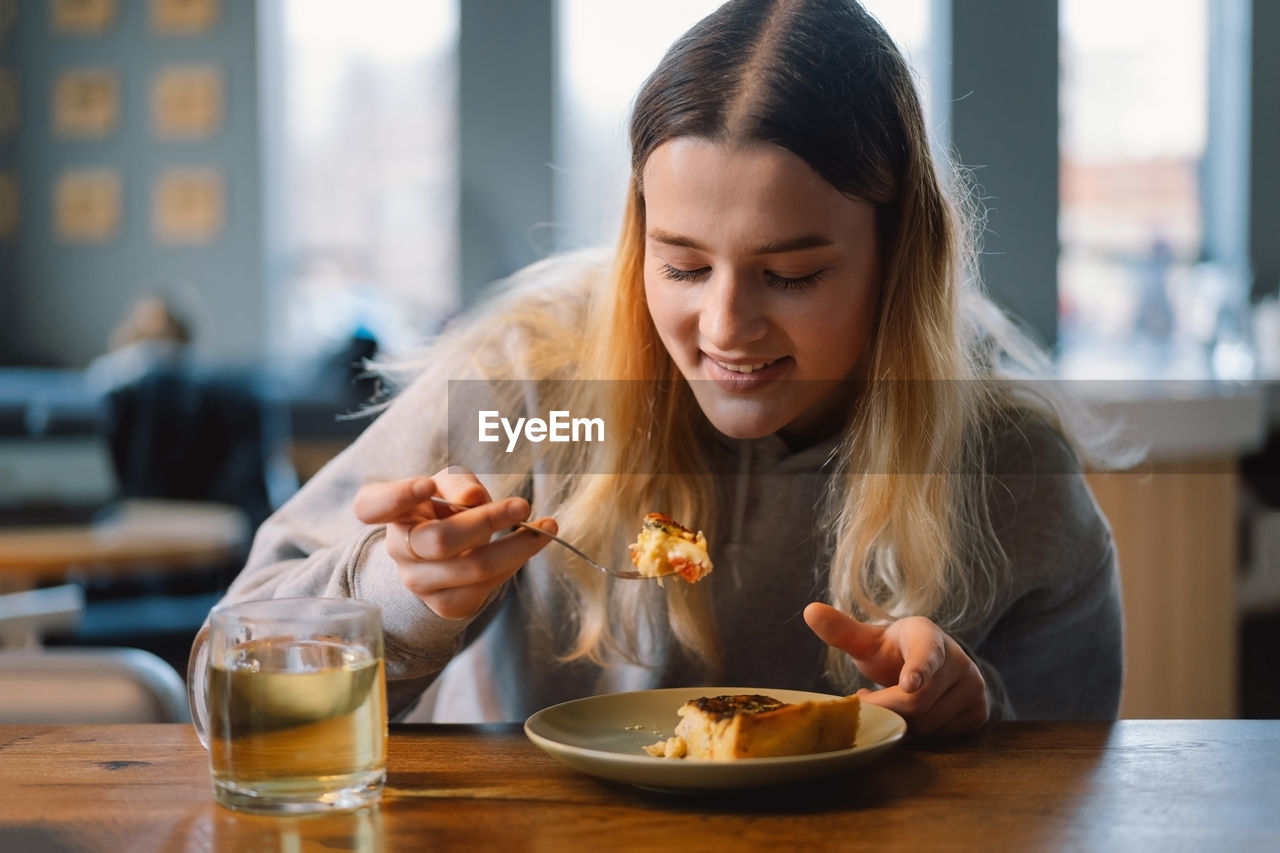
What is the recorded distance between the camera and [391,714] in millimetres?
1139

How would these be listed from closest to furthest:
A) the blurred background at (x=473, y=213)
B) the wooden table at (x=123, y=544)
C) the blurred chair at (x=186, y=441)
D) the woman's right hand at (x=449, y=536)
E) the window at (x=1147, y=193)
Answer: the woman's right hand at (x=449, y=536) < the wooden table at (x=123, y=544) < the blurred background at (x=473, y=213) < the blurred chair at (x=186, y=441) < the window at (x=1147, y=193)

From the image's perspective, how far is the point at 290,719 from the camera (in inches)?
28.0

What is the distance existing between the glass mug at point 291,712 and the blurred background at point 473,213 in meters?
0.55

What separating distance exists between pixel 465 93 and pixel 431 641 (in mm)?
4409

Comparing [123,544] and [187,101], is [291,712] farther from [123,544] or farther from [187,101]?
[187,101]

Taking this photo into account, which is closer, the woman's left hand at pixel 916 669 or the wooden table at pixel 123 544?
the woman's left hand at pixel 916 669

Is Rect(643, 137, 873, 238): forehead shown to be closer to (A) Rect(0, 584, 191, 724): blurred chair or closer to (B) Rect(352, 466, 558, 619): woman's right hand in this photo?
(B) Rect(352, 466, 558, 619): woman's right hand

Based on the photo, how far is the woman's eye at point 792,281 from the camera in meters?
0.98

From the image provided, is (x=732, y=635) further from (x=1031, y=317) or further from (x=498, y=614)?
(x=1031, y=317)

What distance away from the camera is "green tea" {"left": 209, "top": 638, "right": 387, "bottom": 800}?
2.34 feet

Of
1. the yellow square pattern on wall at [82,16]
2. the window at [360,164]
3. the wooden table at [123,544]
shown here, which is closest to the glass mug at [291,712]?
the wooden table at [123,544]

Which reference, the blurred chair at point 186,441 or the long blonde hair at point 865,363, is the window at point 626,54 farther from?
the blurred chair at point 186,441

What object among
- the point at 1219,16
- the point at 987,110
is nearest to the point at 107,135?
the point at 1219,16

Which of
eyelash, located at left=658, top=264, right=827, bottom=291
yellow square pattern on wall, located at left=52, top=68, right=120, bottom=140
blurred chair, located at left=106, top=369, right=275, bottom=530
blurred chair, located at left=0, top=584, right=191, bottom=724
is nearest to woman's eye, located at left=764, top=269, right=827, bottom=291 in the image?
eyelash, located at left=658, top=264, right=827, bottom=291
